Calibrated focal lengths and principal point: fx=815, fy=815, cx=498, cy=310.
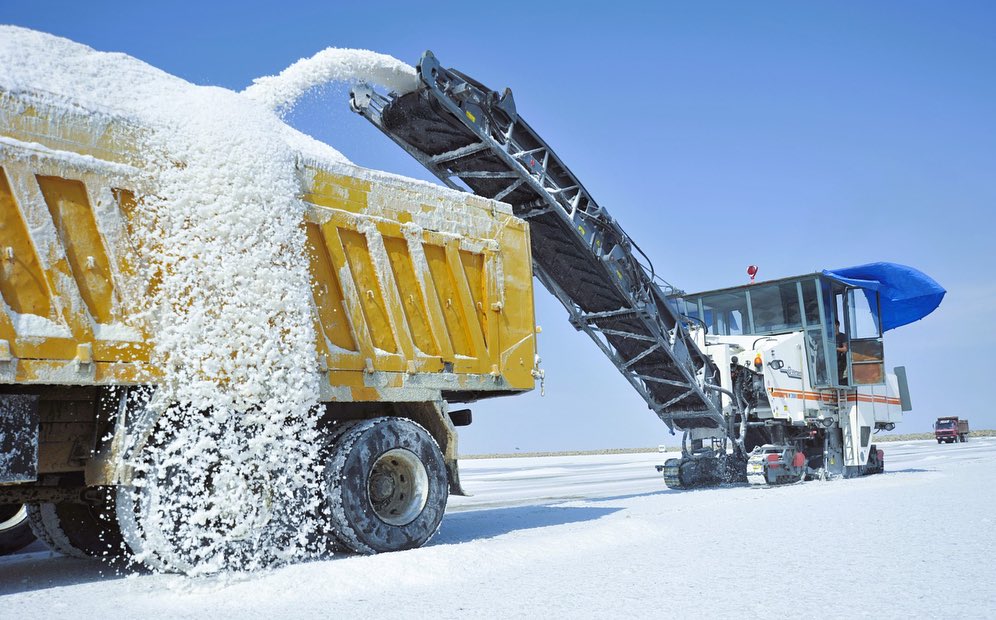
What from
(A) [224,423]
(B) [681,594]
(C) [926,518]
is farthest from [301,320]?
(C) [926,518]

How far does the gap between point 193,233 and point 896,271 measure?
1224 centimetres

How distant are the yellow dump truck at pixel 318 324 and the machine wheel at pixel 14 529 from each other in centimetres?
34

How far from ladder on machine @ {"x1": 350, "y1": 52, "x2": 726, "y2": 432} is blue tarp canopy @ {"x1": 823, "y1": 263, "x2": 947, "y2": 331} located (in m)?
3.52

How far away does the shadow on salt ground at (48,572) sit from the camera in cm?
546

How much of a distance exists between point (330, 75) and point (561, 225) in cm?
367

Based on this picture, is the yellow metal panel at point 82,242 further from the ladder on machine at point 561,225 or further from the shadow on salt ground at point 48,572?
the ladder on machine at point 561,225

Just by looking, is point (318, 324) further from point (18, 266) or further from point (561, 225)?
point (561, 225)

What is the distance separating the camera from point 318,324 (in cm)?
605

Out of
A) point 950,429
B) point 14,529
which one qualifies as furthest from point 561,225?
point 950,429

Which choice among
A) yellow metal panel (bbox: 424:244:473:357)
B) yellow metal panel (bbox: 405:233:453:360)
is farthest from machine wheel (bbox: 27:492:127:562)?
yellow metal panel (bbox: 424:244:473:357)

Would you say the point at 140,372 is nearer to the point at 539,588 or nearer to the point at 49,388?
the point at 49,388

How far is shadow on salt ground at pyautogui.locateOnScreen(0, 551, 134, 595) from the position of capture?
5.46 meters

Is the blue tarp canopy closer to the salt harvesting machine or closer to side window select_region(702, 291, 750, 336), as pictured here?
side window select_region(702, 291, 750, 336)

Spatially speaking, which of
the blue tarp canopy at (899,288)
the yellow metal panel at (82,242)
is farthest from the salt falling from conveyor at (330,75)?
the blue tarp canopy at (899,288)
